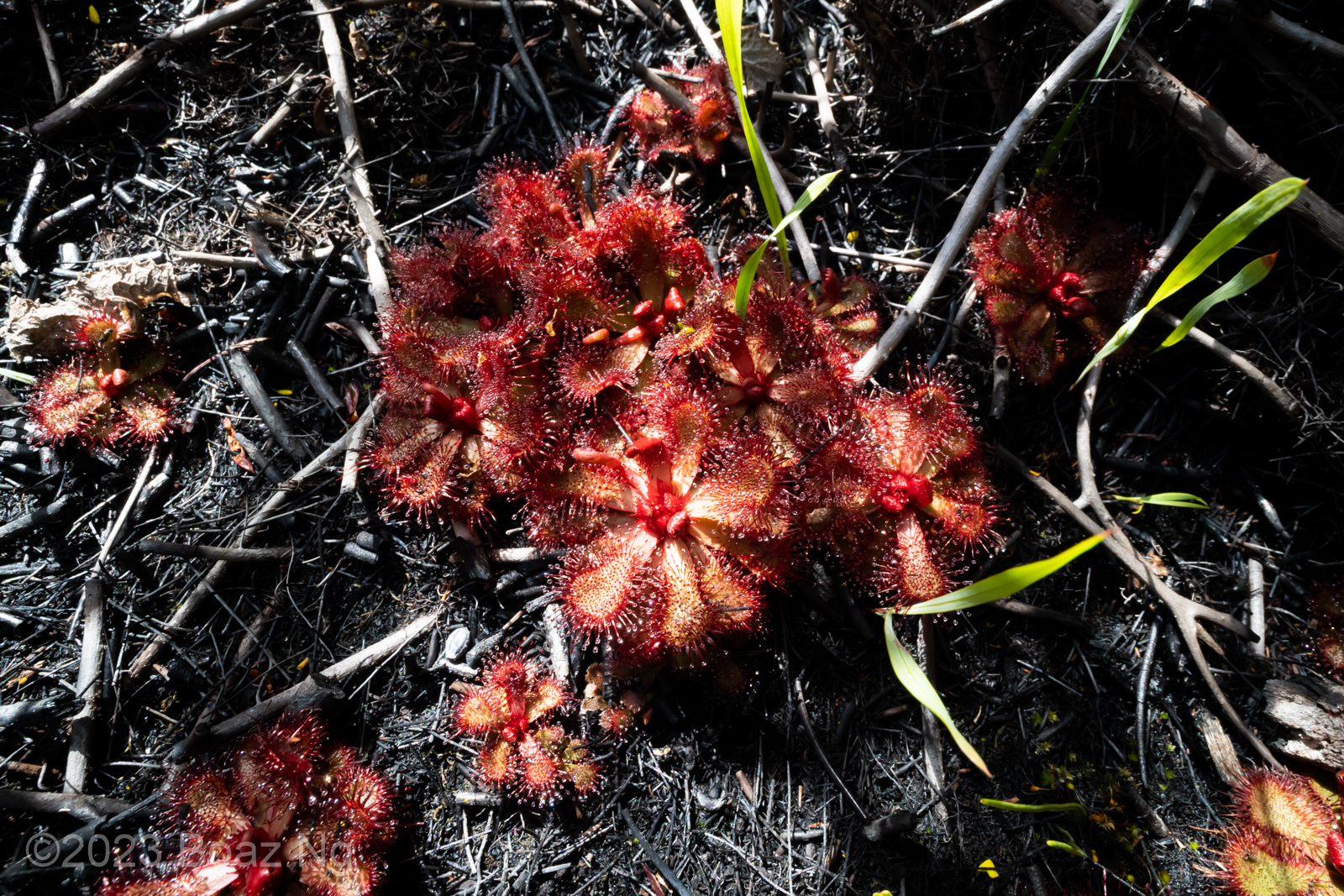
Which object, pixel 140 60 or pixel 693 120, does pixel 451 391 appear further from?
pixel 140 60

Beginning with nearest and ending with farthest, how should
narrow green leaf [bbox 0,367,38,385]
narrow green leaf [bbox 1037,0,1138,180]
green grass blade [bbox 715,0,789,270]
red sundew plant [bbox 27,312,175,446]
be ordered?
green grass blade [bbox 715,0,789,270] < narrow green leaf [bbox 1037,0,1138,180] < red sundew plant [bbox 27,312,175,446] < narrow green leaf [bbox 0,367,38,385]

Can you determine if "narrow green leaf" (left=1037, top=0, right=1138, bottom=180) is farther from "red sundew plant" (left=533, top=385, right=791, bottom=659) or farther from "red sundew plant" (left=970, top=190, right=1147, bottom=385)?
"red sundew plant" (left=533, top=385, right=791, bottom=659)

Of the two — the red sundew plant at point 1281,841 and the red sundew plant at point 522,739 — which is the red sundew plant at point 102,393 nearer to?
the red sundew plant at point 522,739

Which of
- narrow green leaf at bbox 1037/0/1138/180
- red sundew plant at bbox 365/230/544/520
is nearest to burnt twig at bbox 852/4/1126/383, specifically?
narrow green leaf at bbox 1037/0/1138/180

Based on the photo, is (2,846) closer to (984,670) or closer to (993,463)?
(984,670)

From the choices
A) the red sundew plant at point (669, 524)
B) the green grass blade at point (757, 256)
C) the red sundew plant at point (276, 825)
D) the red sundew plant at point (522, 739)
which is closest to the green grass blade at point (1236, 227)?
the green grass blade at point (757, 256)

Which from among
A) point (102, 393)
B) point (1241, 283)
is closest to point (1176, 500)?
point (1241, 283)
